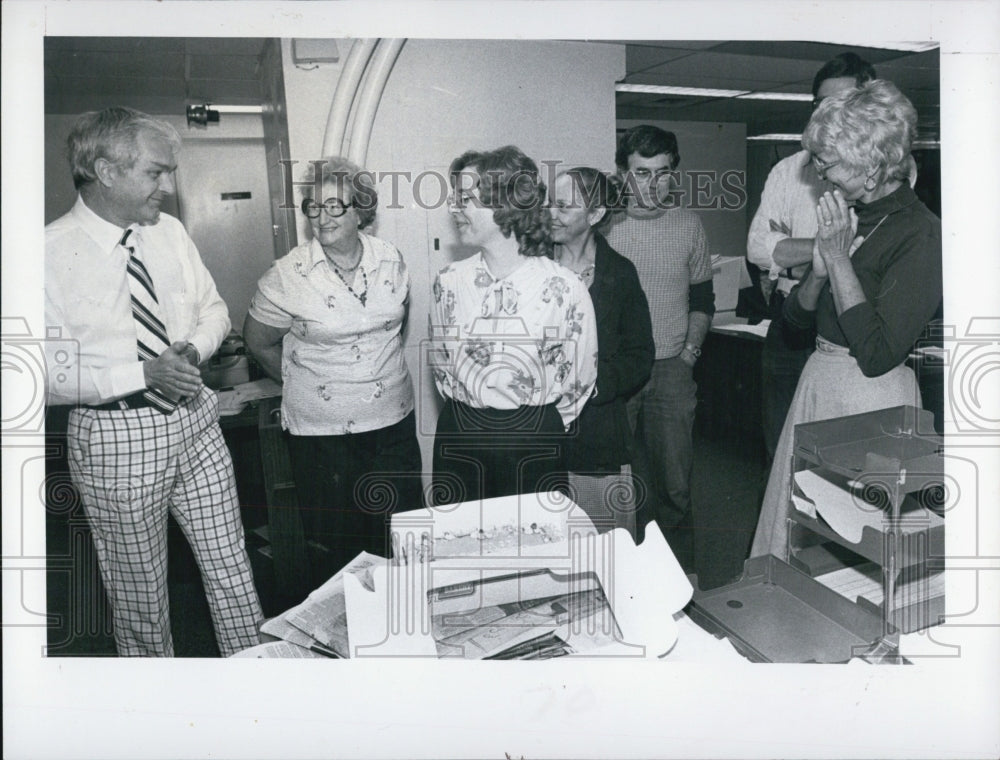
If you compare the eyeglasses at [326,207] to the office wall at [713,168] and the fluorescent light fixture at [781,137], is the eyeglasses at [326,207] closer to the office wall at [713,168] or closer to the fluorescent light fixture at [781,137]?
the office wall at [713,168]

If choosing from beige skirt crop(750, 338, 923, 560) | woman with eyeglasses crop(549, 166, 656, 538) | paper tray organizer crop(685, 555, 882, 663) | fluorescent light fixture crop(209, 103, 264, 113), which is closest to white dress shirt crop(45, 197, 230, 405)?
fluorescent light fixture crop(209, 103, 264, 113)

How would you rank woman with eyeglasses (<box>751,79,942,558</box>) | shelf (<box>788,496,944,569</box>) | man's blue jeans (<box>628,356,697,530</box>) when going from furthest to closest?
man's blue jeans (<box>628,356,697,530</box>) < woman with eyeglasses (<box>751,79,942,558</box>) < shelf (<box>788,496,944,569</box>)

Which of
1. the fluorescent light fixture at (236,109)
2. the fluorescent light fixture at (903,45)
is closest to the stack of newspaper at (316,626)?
the fluorescent light fixture at (236,109)

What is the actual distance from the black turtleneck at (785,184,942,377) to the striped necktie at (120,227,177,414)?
4.40 feet

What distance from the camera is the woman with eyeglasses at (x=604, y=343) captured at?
1646 mm

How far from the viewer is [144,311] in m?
1.55

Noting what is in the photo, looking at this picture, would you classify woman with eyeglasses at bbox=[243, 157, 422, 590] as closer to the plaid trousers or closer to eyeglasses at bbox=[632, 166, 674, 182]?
the plaid trousers

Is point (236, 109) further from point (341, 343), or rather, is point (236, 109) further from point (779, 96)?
point (779, 96)

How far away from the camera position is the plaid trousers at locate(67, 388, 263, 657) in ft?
5.14

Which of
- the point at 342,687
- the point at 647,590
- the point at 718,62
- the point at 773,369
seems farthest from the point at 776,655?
the point at 718,62

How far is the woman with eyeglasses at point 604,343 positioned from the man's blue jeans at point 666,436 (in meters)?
0.03

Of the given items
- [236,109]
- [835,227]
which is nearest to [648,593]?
[835,227]

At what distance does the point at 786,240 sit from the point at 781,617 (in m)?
0.75

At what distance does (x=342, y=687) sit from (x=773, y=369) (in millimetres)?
1109
